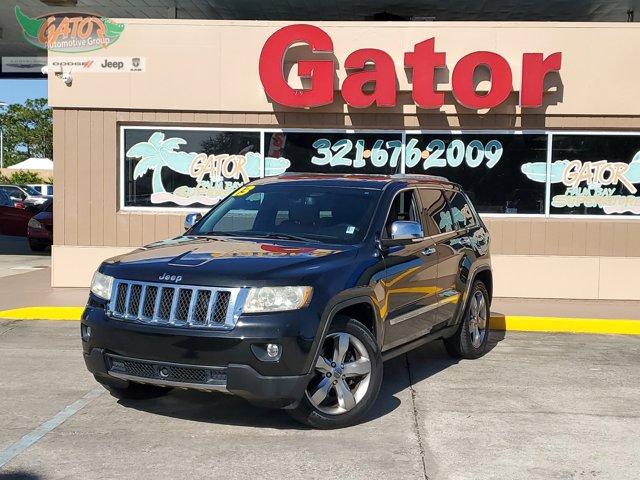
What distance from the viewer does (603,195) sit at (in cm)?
1203

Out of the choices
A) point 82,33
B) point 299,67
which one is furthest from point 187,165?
point 82,33

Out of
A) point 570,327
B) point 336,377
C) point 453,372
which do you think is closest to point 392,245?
point 336,377

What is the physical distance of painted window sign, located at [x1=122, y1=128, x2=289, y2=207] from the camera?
40.1 feet

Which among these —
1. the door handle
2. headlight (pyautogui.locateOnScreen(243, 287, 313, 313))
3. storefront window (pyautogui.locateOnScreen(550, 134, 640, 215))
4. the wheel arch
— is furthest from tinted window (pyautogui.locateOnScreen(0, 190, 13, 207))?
headlight (pyautogui.locateOnScreen(243, 287, 313, 313))

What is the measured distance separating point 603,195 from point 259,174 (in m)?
5.26

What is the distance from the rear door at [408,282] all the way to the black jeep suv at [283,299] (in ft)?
0.05

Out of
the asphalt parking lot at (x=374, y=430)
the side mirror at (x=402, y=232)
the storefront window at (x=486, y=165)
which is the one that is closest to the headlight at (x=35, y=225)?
the storefront window at (x=486, y=165)

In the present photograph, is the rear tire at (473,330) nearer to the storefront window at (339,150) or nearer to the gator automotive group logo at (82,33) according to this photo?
the storefront window at (339,150)

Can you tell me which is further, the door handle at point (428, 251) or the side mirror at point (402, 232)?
the door handle at point (428, 251)

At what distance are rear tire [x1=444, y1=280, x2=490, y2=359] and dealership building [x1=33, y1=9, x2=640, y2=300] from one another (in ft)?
12.0

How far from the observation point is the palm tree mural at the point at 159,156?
40.1 feet

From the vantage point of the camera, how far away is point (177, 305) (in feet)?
17.1

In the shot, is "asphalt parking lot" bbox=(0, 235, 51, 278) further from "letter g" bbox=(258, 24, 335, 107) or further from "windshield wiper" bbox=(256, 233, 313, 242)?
"windshield wiper" bbox=(256, 233, 313, 242)

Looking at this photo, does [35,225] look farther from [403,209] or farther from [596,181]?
[403,209]
